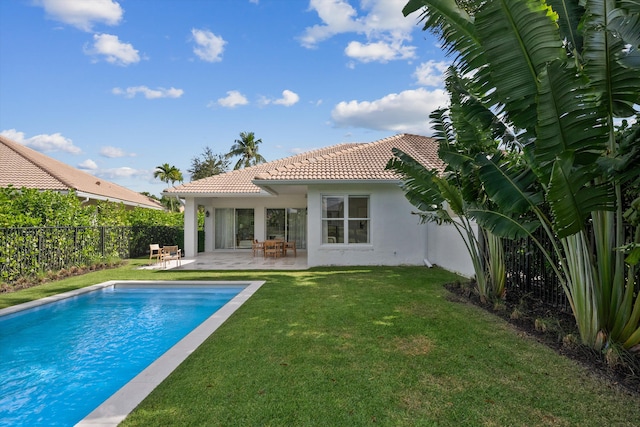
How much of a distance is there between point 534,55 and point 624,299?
147 inches

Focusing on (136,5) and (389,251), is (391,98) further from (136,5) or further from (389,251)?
(136,5)

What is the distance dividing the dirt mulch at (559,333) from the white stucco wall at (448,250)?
2491 millimetres

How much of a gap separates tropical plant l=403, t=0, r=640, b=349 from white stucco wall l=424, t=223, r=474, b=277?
6.61 meters

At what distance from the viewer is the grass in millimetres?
3576

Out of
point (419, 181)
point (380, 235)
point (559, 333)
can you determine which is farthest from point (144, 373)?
point (380, 235)

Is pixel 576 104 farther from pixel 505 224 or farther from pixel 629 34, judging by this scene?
pixel 505 224

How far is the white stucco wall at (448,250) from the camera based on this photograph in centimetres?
1197

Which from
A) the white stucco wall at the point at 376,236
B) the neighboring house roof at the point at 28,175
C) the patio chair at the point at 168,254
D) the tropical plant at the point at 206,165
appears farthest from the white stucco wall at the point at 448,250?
the tropical plant at the point at 206,165

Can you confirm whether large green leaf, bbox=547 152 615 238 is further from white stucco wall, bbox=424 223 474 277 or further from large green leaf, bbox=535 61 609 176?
white stucco wall, bbox=424 223 474 277

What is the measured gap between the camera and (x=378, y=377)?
14.7 ft

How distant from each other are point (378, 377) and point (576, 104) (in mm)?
4313

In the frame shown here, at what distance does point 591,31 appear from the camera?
3973 mm

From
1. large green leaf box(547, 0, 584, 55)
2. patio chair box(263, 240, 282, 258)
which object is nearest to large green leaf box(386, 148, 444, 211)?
large green leaf box(547, 0, 584, 55)

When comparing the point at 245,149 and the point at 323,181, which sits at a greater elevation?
the point at 245,149
